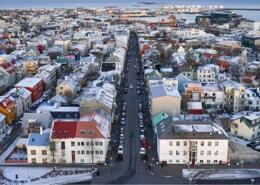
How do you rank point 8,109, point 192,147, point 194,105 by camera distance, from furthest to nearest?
point 194,105
point 8,109
point 192,147

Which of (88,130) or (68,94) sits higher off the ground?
(88,130)

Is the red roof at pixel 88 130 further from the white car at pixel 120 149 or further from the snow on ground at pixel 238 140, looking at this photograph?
the snow on ground at pixel 238 140

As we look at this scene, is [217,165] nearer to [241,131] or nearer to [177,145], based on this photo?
[177,145]

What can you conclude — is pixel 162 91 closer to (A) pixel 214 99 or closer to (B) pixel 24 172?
(A) pixel 214 99

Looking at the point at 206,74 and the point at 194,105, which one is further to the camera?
the point at 206,74

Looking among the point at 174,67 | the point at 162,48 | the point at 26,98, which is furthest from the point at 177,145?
the point at 162,48

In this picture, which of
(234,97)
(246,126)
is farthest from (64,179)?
(234,97)
